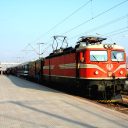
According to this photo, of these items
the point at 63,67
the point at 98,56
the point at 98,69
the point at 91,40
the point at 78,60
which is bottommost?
the point at 98,69

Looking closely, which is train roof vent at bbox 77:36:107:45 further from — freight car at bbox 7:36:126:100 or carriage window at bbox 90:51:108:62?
carriage window at bbox 90:51:108:62

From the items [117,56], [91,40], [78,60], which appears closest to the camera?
[78,60]

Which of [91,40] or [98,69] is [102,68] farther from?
[91,40]

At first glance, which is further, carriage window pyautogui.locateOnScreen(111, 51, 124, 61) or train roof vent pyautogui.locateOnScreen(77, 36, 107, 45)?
train roof vent pyautogui.locateOnScreen(77, 36, 107, 45)

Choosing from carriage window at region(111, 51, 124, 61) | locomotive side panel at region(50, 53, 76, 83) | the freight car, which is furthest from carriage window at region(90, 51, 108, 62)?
locomotive side panel at region(50, 53, 76, 83)

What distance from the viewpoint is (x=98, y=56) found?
1758cm

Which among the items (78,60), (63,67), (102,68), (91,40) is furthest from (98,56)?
(63,67)

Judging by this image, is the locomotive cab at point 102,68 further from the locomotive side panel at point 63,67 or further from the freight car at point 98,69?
the locomotive side panel at point 63,67

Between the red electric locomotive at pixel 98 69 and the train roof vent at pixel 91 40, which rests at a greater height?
the train roof vent at pixel 91 40

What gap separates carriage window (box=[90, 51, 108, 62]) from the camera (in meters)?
17.4

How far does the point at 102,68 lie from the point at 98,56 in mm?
693

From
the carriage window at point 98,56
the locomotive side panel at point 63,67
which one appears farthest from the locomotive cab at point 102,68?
the locomotive side panel at point 63,67

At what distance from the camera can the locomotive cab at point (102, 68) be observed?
1717cm

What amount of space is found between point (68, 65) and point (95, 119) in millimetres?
9678
